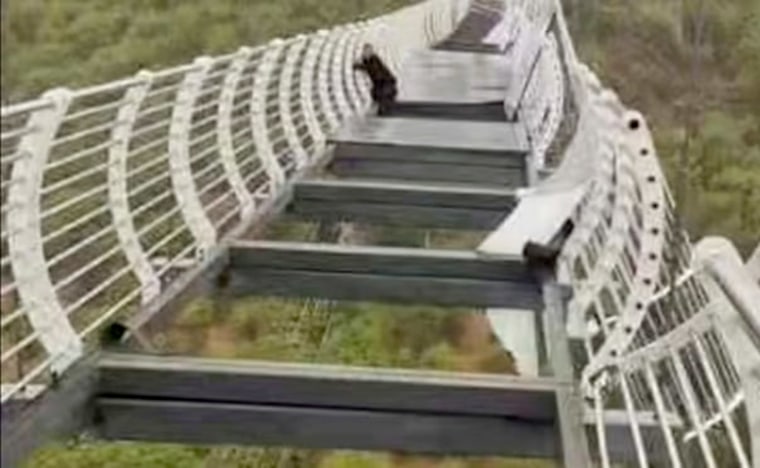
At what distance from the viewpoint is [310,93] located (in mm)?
3338

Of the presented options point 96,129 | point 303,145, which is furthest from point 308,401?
point 303,145

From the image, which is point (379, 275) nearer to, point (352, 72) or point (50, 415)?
point (50, 415)

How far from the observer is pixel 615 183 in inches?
67.3

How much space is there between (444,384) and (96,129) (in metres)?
0.44

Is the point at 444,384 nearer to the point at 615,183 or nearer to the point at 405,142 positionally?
the point at 615,183

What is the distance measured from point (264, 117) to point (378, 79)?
1686mm

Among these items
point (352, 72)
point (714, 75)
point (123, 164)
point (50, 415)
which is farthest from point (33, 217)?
point (714, 75)

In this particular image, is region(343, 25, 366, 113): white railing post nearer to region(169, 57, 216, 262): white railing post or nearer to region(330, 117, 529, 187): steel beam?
region(330, 117, 529, 187): steel beam

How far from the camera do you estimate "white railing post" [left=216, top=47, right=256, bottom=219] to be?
2.23m

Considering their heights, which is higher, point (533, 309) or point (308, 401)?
point (308, 401)

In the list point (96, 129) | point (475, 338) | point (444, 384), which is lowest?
point (475, 338)

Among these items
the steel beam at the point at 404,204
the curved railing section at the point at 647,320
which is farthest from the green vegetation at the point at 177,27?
the curved railing section at the point at 647,320

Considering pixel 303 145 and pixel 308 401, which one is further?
pixel 303 145

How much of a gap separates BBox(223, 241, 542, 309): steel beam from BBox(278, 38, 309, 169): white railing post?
0.69 metres
